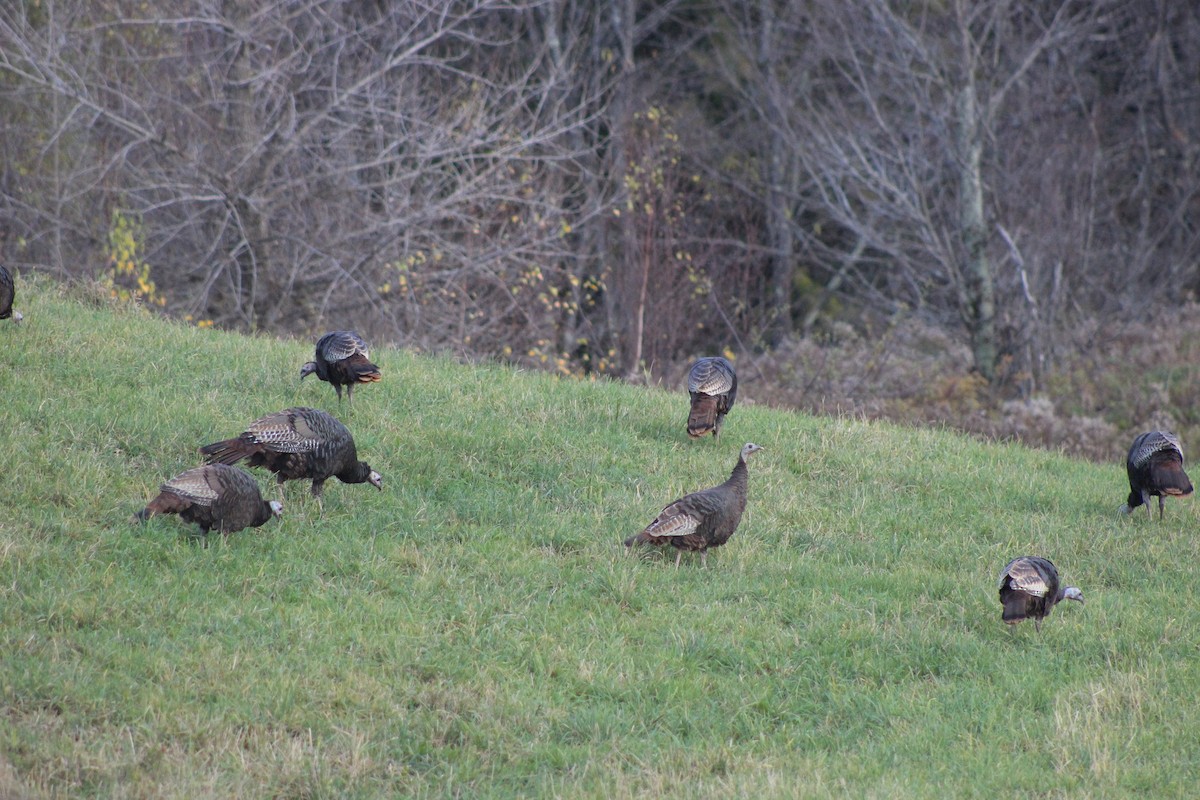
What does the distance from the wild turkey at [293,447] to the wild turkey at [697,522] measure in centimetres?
214

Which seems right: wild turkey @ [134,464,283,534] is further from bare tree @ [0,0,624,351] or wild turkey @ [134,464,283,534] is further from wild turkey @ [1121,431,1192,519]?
bare tree @ [0,0,624,351]

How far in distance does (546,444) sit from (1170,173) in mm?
22456

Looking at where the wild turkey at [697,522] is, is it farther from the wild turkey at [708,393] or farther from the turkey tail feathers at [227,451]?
the turkey tail feathers at [227,451]

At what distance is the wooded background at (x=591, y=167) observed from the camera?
59.1 feet

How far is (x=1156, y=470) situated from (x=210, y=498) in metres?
→ 7.21

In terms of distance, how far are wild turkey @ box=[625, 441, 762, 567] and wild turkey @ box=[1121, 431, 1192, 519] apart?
12.3ft

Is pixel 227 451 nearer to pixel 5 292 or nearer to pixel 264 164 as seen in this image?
pixel 5 292

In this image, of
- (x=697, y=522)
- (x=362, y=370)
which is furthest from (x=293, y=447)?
(x=697, y=522)

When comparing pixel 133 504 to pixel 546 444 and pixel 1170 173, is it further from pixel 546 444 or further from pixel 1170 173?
pixel 1170 173

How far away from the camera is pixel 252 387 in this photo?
10984mm

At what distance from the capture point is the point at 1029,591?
747 centimetres

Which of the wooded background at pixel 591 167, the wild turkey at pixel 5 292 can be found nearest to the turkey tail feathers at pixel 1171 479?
the wooded background at pixel 591 167

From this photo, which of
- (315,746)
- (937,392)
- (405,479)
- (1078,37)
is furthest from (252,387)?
(1078,37)

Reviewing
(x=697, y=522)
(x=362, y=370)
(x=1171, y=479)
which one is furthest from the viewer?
(x=362, y=370)
